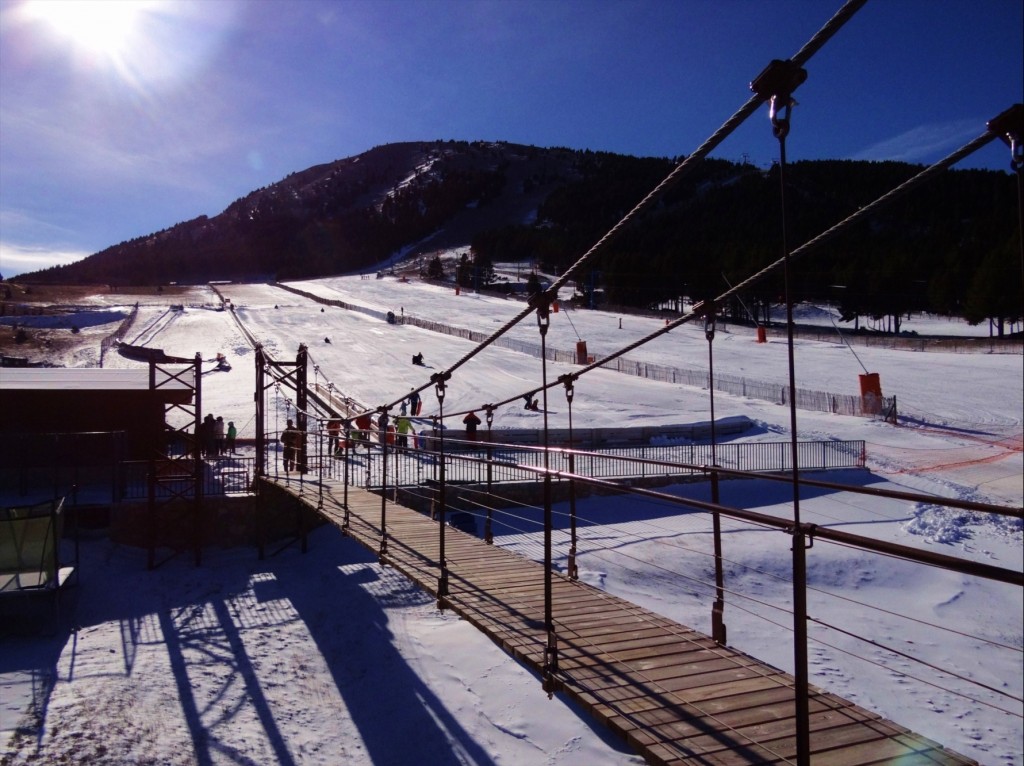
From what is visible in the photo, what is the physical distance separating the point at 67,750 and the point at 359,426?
13.0 m

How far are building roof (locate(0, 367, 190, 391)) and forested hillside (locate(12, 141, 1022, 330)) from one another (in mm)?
11720

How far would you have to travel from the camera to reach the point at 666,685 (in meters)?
3.56

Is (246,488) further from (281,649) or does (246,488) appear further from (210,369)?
(210,369)

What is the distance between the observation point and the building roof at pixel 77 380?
55.5 feet

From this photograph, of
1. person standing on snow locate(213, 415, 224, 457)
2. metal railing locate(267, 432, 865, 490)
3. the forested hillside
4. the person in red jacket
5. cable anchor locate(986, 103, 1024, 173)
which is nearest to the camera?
cable anchor locate(986, 103, 1024, 173)

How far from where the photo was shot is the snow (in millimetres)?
7547

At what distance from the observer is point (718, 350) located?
117 feet

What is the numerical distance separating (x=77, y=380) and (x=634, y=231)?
74525 mm

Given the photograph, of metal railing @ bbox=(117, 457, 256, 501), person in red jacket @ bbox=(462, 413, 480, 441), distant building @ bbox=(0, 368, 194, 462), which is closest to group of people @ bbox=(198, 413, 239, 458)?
distant building @ bbox=(0, 368, 194, 462)

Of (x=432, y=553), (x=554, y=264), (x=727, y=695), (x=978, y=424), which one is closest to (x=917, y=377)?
(x=978, y=424)

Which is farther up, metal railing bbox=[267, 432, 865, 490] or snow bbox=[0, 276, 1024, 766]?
metal railing bbox=[267, 432, 865, 490]

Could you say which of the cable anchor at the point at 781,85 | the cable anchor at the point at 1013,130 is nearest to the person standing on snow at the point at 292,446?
the cable anchor at the point at 781,85

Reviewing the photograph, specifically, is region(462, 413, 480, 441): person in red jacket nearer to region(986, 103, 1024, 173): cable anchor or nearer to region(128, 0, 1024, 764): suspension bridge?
region(128, 0, 1024, 764): suspension bridge

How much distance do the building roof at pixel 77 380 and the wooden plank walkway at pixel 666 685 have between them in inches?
547
